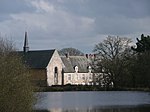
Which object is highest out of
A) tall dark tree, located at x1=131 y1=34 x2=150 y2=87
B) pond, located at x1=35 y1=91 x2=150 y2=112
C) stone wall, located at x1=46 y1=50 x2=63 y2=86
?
stone wall, located at x1=46 y1=50 x2=63 y2=86

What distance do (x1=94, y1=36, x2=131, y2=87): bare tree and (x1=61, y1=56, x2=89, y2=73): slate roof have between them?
102ft

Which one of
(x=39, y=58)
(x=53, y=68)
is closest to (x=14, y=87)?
(x=39, y=58)

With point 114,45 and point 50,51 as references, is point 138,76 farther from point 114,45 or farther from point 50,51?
point 50,51

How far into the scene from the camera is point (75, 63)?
107 meters

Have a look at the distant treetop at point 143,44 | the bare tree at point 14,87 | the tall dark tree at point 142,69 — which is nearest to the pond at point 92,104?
the bare tree at point 14,87

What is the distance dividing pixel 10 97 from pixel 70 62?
3533 inches

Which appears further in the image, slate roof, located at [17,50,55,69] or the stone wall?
the stone wall

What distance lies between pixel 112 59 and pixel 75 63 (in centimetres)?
3412

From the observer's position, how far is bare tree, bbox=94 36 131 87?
70875 mm

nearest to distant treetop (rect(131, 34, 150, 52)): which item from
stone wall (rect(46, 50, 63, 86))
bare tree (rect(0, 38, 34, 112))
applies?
stone wall (rect(46, 50, 63, 86))

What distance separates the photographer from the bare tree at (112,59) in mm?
70875

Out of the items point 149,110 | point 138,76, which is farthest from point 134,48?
point 149,110

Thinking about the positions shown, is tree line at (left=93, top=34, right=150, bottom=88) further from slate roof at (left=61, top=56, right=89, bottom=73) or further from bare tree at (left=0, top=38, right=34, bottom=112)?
bare tree at (left=0, top=38, right=34, bottom=112)

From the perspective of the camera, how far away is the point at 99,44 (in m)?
73.8
